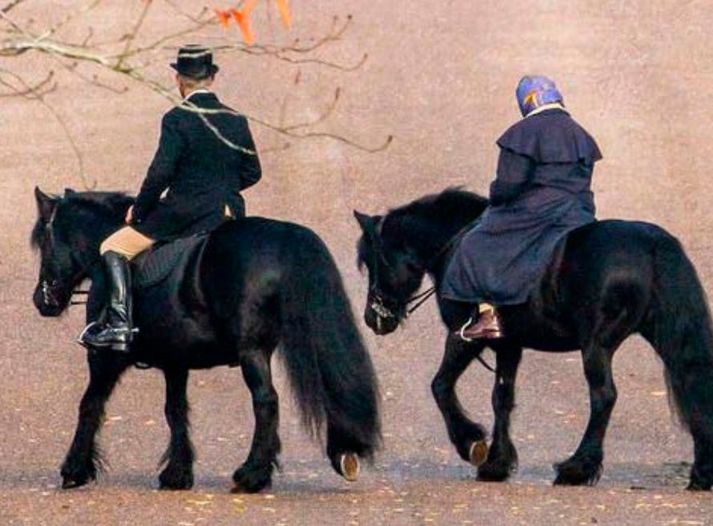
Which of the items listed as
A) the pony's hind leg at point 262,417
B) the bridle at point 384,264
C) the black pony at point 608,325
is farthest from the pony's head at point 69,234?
the black pony at point 608,325

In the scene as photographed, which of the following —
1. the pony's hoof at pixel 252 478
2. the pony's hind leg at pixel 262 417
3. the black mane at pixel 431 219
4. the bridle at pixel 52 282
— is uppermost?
the black mane at pixel 431 219

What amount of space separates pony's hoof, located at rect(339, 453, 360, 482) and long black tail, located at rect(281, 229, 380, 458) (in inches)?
1.5

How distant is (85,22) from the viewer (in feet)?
101

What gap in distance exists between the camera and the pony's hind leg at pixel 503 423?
1214 centimetres

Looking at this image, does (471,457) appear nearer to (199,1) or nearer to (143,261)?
(143,261)

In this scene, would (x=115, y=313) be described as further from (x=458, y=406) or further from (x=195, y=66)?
(x=458, y=406)

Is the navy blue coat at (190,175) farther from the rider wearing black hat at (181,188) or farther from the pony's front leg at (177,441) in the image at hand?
the pony's front leg at (177,441)

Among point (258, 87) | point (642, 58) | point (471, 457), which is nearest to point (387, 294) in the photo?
point (471, 457)

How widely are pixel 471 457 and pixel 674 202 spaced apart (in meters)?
11.1

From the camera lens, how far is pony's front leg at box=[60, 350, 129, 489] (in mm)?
11836

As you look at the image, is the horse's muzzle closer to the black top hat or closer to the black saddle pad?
the black saddle pad

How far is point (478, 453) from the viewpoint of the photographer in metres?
12.1

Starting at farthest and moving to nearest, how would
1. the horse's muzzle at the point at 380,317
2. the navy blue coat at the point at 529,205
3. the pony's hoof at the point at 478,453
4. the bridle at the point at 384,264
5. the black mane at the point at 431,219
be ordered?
the horse's muzzle at the point at 380,317, the black mane at the point at 431,219, the bridle at the point at 384,264, the pony's hoof at the point at 478,453, the navy blue coat at the point at 529,205

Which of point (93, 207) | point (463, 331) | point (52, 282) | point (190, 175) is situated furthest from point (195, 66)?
point (463, 331)
